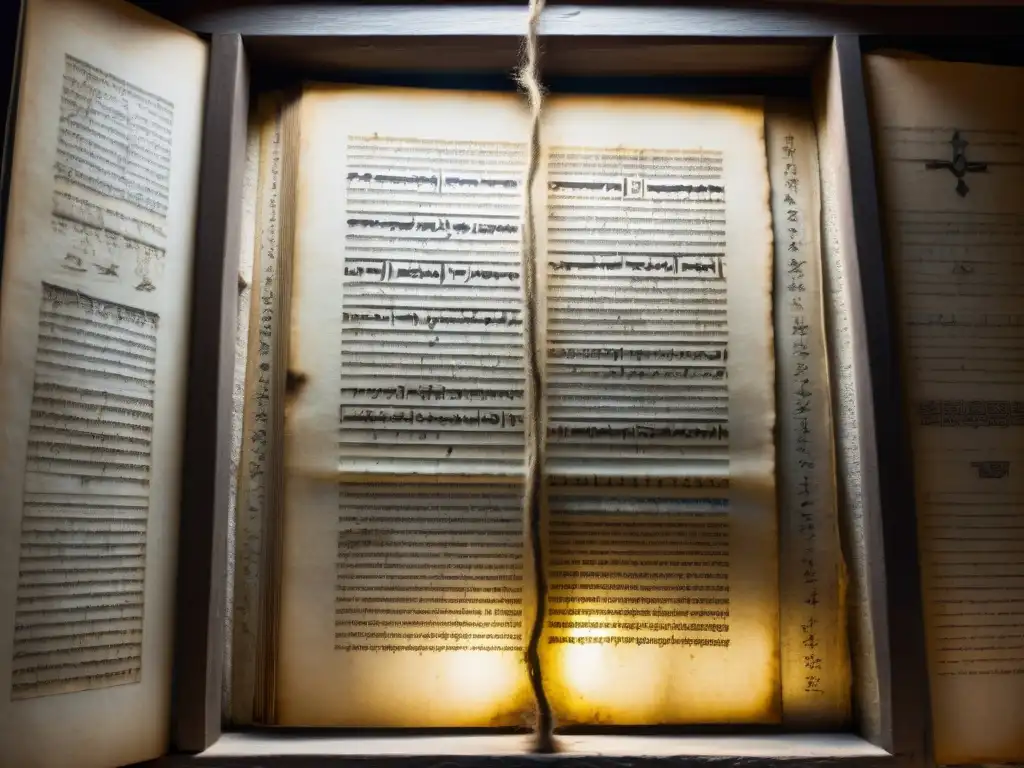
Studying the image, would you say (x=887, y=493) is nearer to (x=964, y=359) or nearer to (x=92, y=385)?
(x=964, y=359)

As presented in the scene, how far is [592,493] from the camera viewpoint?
1.15 meters

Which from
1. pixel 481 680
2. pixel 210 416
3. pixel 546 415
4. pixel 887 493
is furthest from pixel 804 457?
pixel 210 416

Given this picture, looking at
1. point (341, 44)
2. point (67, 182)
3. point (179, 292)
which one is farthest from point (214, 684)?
point (341, 44)

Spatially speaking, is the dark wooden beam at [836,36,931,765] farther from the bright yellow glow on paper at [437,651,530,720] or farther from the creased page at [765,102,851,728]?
the bright yellow glow on paper at [437,651,530,720]

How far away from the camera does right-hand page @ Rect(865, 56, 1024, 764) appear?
3.38ft

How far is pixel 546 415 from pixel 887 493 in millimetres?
438

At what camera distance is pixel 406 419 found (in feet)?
3.78

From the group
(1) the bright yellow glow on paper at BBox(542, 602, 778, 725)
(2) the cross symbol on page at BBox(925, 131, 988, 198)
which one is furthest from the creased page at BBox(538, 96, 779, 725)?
(2) the cross symbol on page at BBox(925, 131, 988, 198)

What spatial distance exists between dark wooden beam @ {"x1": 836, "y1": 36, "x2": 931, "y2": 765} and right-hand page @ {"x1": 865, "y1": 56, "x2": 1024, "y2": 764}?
28mm

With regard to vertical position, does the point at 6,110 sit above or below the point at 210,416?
above

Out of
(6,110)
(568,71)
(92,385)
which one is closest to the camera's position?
(92,385)

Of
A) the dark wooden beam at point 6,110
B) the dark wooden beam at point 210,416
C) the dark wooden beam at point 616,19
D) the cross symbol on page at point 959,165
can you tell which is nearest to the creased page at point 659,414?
the dark wooden beam at point 616,19

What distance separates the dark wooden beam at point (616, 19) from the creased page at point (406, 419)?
100 mm

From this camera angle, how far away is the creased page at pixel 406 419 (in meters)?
1.10
